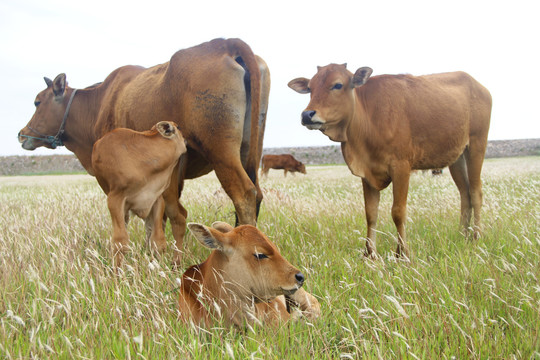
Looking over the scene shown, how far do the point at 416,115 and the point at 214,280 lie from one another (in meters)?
3.80

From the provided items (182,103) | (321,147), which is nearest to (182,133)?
(182,103)

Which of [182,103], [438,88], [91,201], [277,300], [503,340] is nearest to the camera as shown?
[503,340]

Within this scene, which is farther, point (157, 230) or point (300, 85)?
point (300, 85)

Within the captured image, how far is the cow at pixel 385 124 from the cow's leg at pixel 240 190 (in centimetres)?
111

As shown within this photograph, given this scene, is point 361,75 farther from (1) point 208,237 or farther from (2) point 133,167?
(1) point 208,237

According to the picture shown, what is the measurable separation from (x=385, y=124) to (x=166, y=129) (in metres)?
2.69

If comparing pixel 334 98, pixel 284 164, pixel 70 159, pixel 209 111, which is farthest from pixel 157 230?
pixel 70 159

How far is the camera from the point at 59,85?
742 centimetres

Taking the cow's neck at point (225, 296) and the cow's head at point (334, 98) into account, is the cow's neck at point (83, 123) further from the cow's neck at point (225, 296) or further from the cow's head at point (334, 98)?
the cow's neck at point (225, 296)

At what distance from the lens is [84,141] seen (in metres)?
7.66

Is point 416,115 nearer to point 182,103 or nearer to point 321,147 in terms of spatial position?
point 182,103

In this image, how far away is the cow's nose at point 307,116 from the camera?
538 centimetres

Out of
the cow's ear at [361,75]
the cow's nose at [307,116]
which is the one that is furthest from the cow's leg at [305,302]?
the cow's ear at [361,75]

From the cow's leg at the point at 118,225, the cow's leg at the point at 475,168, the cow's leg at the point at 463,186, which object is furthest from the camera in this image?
the cow's leg at the point at 463,186
